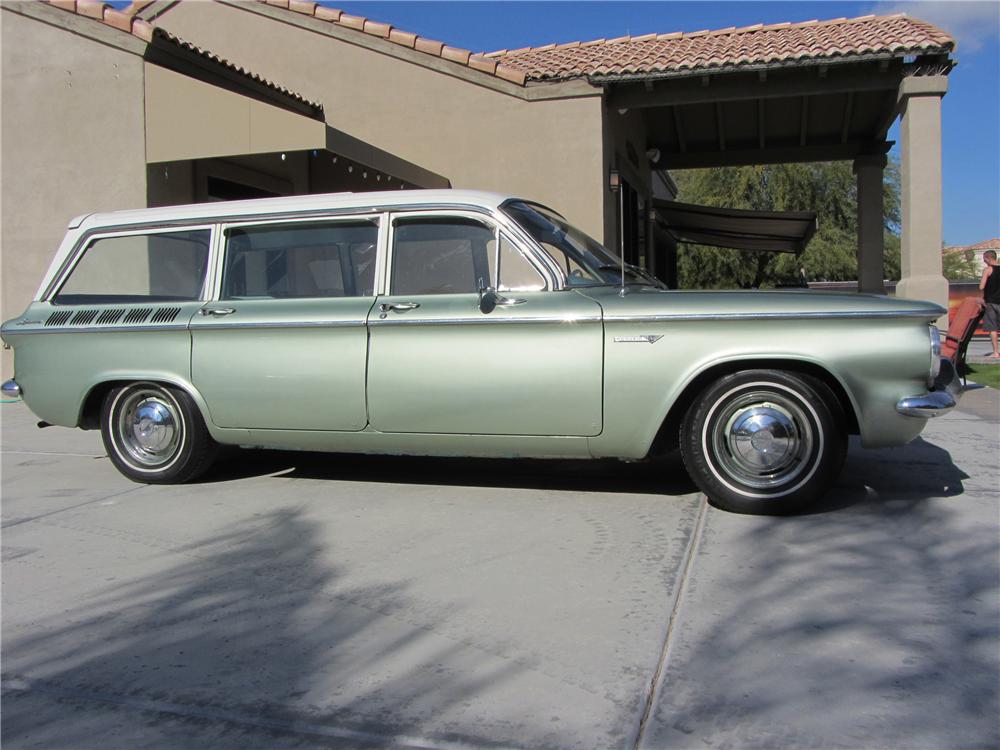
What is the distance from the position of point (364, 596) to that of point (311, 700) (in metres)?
0.81

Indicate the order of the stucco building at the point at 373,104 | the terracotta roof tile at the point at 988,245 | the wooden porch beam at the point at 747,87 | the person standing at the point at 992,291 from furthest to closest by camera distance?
the terracotta roof tile at the point at 988,245 → the person standing at the point at 992,291 → the wooden porch beam at the point at 747,87 → the stucco building at the point at 373,104

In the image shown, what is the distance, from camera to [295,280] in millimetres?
5156

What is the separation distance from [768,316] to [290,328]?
103 inches

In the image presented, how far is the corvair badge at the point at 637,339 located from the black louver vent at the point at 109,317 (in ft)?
10.2

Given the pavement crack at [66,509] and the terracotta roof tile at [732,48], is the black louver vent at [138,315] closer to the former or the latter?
the pavement crack at [66,509]

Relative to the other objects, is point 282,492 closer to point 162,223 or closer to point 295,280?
point 295,280

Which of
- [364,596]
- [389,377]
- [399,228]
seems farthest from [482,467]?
[364,596]

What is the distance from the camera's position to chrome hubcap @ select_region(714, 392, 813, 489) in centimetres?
423

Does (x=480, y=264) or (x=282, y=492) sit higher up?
(x=480, y=264)

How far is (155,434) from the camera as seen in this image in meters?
5.38

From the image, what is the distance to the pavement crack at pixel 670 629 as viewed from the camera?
2.44 meters

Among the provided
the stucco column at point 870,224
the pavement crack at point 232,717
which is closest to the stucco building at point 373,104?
the stucco column at point 870,224

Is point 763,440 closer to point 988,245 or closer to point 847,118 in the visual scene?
point 847,118

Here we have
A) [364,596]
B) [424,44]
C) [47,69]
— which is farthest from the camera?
[424,44]
